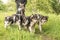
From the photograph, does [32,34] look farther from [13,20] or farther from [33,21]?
[13,20]

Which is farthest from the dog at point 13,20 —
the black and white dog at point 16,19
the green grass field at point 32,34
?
the green grass field at point 32,34

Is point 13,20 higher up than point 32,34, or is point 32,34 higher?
point 13,20

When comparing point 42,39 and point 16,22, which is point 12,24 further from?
point 42,39

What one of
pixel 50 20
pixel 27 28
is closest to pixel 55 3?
pixel 50 20

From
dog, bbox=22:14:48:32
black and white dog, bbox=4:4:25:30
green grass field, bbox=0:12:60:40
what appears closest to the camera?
green grass field, bbox=0:12:60:40

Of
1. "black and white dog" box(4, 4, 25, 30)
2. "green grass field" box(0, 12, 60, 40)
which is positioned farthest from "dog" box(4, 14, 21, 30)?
"green grass field" box(0, 12, 60, 40)

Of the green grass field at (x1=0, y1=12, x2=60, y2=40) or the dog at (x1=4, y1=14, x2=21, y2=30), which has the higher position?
the dog at (x1=4, y1=14, x2=21, y2=30)

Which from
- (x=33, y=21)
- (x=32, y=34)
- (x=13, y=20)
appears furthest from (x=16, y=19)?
(x=32, y=34)

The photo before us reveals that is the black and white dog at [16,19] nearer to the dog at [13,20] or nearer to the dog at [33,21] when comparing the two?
the dog at [13,20]

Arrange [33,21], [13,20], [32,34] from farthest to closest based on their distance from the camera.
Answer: [13,20], [33,21], [32,34]

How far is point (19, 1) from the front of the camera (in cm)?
766

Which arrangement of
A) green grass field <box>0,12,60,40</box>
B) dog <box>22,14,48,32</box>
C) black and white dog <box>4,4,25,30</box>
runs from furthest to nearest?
black and white dog <box>4,4,25,30</box>
dog <box>22,14,48,32</box>
green grass field <box>0,12,60,40</box>

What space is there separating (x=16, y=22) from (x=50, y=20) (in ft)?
5.10

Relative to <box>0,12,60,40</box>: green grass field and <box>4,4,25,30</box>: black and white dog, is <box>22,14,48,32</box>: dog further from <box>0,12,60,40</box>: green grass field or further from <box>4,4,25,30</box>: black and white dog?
<box>0,12,60,40</box>: green grass field
